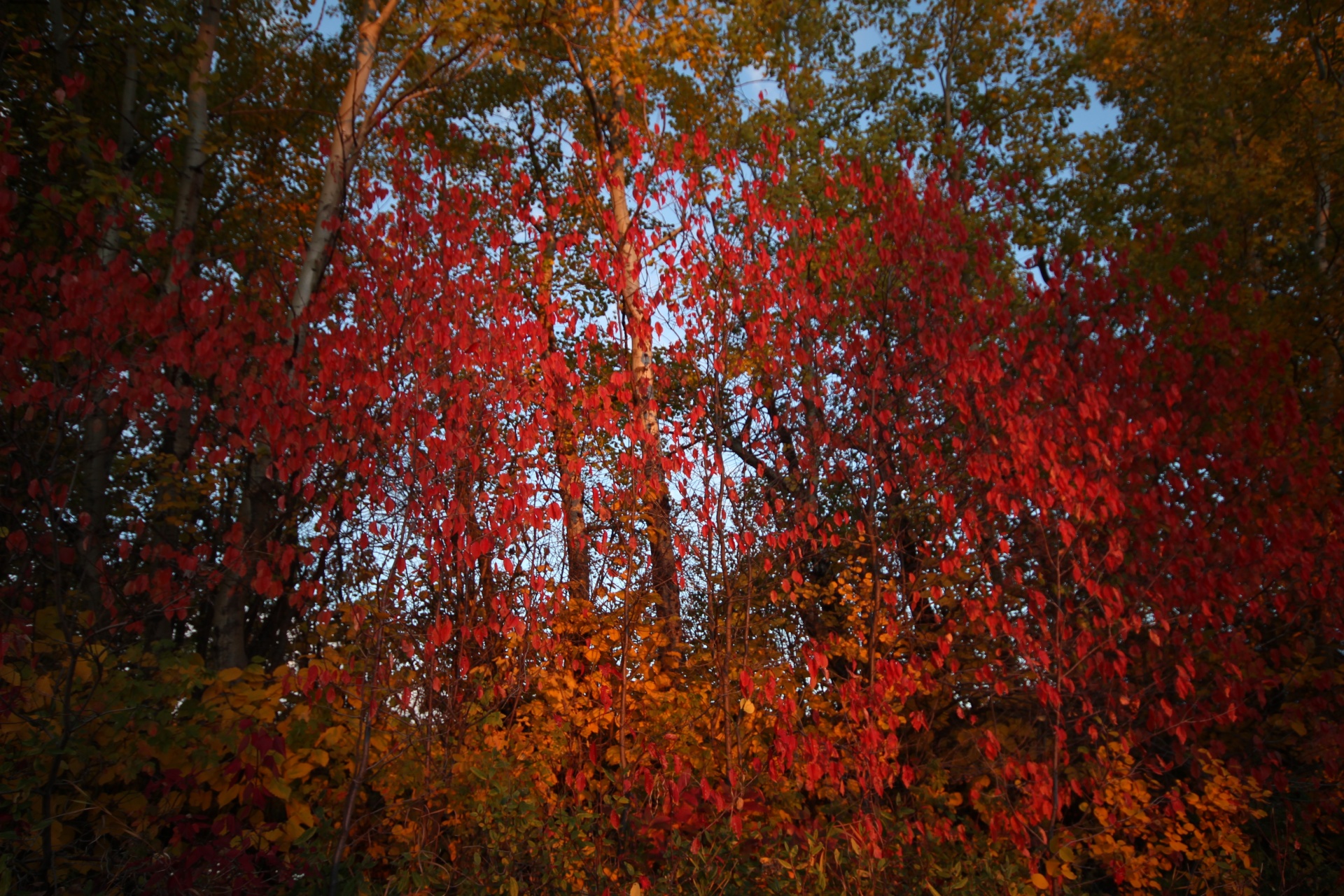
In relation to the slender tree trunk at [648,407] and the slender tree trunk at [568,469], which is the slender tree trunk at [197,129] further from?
the slender tree trunk at [648,407]

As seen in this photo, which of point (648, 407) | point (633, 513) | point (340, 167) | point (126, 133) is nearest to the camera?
point (633, 513)

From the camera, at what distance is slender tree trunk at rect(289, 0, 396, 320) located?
6.81 metres

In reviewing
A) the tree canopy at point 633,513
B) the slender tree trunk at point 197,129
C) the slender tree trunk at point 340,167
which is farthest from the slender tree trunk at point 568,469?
the slender tree trunk at point 197,129

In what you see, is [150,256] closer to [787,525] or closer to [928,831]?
[787,525]

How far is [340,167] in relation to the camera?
7.08 metres

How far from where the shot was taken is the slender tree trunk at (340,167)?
6.81m

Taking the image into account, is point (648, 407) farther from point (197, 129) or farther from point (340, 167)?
point (197, 129)

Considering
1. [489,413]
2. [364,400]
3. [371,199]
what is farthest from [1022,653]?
[371,199]

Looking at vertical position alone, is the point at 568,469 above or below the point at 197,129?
below

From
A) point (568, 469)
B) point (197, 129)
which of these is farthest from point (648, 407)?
point (197, 129)

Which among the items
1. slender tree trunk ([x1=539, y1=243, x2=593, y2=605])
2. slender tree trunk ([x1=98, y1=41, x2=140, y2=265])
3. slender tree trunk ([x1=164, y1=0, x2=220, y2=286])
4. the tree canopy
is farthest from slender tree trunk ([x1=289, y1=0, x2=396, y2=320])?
slender tree trunk ([x1=539, y1=243, x2=593, y2=605])

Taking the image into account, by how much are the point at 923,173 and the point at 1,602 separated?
12589 mm

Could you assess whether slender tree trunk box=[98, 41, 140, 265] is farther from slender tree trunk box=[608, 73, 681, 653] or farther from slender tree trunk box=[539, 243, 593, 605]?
slender tree trunk box=[608, 73, 681, 653]

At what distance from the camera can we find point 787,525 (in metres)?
7.55
